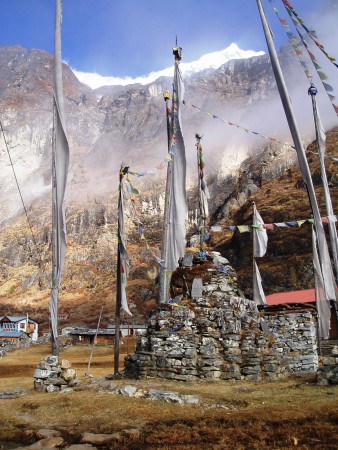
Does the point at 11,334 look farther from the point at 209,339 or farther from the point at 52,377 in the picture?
the point at 209,339

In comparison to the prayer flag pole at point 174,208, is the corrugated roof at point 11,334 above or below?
below

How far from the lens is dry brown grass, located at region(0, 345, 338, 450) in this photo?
7.47 m

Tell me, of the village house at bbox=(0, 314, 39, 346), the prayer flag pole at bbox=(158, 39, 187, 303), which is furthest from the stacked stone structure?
the village house at bbox=(0, 314, 39, 346)

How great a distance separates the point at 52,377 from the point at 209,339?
5.89 m

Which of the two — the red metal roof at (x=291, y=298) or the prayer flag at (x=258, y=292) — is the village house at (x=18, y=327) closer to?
the red metal roof at (x=291, y=298)

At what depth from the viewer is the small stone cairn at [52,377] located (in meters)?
14.1

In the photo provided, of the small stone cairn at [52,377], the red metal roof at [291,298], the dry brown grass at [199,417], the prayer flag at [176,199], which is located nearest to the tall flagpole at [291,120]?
the dry brown grass at [199,417]

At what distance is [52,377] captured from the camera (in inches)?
564

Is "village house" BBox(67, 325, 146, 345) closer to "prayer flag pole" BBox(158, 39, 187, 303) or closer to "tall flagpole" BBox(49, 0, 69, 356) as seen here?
"prayer flag pole" BBox(158, 39, 187, 303)

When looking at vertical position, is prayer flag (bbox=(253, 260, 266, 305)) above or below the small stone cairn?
above

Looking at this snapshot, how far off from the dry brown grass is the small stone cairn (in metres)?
0.49

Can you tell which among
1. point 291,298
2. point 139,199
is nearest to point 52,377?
point 291,298

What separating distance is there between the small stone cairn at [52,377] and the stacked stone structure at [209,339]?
2954 mm

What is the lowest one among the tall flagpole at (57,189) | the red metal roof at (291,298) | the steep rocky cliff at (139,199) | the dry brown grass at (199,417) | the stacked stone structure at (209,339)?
the dry brown grass at (199,417)
